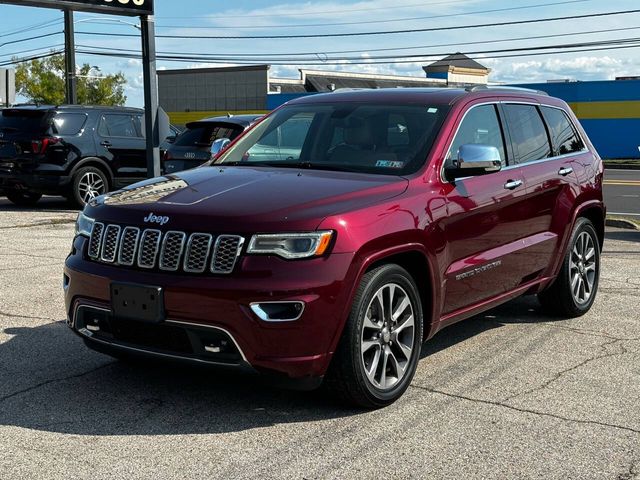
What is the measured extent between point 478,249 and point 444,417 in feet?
4.37

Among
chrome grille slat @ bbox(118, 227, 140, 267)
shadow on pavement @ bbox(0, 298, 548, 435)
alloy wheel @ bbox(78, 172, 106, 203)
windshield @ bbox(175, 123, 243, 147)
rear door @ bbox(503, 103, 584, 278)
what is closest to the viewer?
shadow on pavement @ bbox(0, 298, 548, 435)

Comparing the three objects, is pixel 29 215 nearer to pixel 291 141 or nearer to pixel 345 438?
pixel 291 141

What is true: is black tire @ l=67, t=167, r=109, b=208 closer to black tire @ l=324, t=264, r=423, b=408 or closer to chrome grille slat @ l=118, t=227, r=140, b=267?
chrome grille slat @ l=118, t=227, r=140, b=267

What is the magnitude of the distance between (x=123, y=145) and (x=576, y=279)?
1057 centimetres

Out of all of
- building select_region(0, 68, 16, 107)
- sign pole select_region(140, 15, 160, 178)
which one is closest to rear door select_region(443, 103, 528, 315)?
sign pole select_region(140, 15, 160, 178)

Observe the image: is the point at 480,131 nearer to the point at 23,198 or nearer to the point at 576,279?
the point at 576,279

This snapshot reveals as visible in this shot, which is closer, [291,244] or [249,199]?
[291,244]

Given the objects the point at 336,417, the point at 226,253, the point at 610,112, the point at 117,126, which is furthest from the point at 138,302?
the point at 610,112

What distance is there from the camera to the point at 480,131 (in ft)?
19.6

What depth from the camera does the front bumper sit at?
4312mm

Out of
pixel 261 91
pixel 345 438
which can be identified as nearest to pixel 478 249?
pixel 345 438

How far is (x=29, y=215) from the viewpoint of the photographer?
14344mm

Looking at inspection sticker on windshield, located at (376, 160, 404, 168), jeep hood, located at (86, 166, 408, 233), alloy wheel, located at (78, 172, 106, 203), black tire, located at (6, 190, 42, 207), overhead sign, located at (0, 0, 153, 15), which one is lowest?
black tire, located at (6, 190, 42, 207)

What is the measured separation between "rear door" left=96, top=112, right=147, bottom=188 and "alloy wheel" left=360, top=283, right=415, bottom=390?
37.8ft
